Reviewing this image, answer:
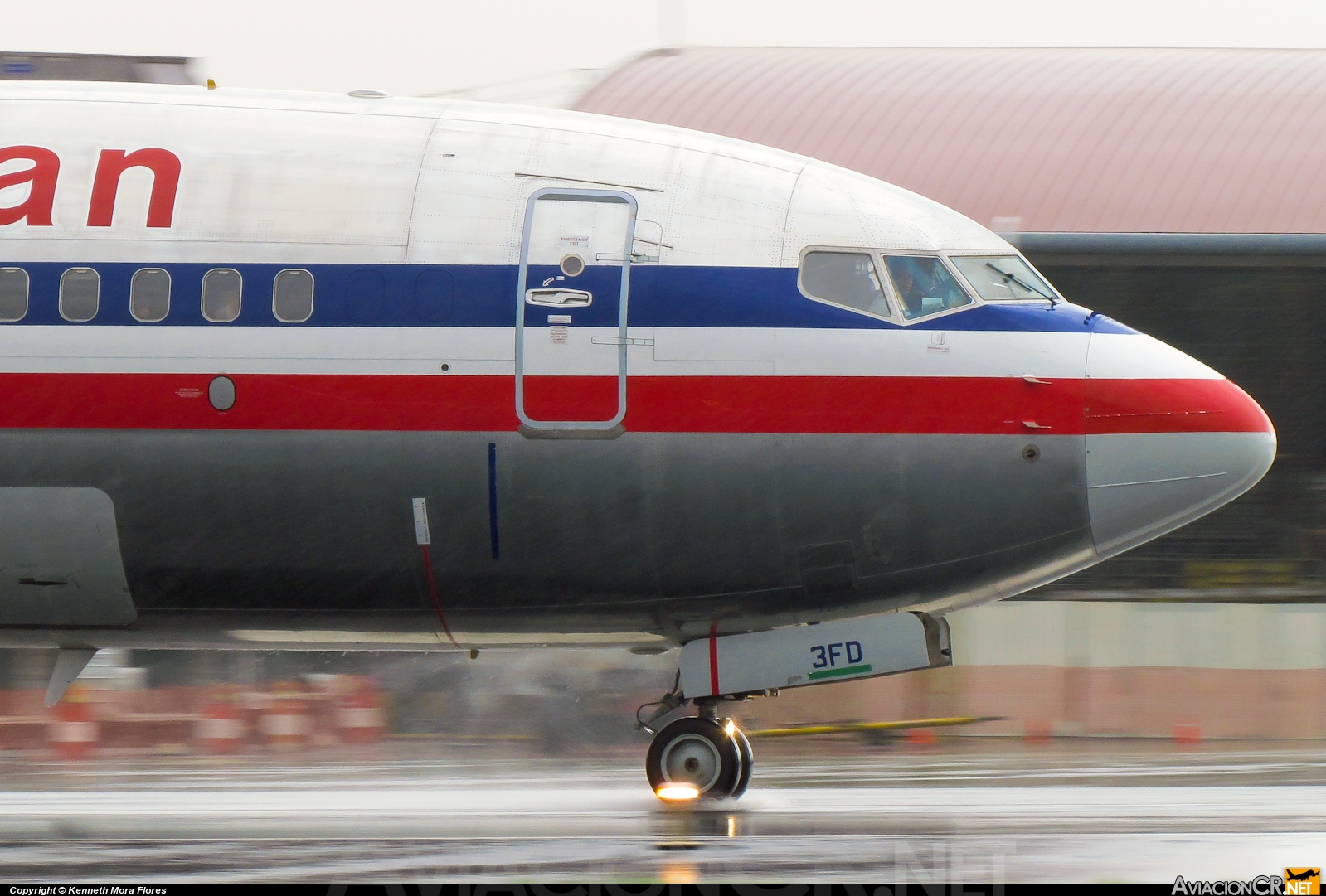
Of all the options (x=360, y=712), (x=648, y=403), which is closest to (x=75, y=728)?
(x=360, y=712)

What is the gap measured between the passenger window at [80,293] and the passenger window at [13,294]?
0.77ft

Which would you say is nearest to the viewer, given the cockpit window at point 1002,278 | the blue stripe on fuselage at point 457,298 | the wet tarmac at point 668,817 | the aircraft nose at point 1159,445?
the wet tarmac at point 668,817

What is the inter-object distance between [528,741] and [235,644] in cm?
659

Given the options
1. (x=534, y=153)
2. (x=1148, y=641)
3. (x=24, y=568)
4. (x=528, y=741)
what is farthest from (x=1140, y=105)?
(x=24, y=568)

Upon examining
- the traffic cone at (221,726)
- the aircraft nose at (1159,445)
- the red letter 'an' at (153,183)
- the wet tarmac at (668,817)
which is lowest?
the wet tarmac at (668,817)

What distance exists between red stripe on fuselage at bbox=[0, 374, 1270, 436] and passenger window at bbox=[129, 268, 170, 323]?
1.32 feet

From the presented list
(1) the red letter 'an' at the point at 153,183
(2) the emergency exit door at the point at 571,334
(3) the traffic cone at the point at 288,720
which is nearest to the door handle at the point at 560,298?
(2) the emergency exit door at the point at 571,334

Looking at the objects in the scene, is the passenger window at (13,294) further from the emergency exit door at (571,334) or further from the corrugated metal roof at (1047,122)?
the corrugated metal roof at (1047,122)

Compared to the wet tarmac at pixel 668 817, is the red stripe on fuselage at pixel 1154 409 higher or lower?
higher

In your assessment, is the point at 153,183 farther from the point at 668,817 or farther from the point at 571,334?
the point at 668,817

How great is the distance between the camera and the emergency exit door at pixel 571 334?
10133 mm

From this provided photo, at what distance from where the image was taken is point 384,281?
10.2 m

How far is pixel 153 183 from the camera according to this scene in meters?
10.5

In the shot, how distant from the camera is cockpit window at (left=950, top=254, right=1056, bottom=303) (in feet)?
34.5
